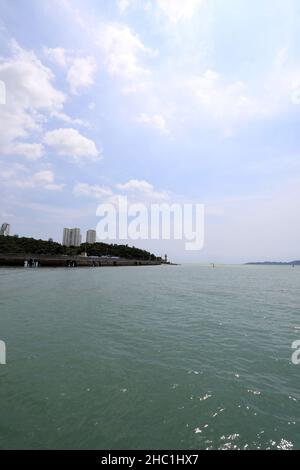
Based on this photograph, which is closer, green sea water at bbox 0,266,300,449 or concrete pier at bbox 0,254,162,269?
green sea water at bbox 0,266,300,449

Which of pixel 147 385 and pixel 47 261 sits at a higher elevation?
pixel 47 261

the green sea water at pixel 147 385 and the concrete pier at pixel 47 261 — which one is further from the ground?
the concrete pier at pixel 47 261

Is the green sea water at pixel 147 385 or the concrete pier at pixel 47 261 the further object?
the concrete pier at pixel 47 261

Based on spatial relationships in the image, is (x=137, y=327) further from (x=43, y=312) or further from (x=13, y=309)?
(x=13, y=309)

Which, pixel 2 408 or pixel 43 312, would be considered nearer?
pixel 2 408

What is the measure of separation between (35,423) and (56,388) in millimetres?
1976

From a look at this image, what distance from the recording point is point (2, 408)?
26.2 ft

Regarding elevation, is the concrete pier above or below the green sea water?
above

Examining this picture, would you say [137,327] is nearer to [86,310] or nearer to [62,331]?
[62,331]

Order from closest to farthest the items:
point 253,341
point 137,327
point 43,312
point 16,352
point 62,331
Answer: point 16,352 → point 253,341 → point 62,331 → point 137,327 → point 43,312

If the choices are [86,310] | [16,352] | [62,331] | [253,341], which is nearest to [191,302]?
[86,310]

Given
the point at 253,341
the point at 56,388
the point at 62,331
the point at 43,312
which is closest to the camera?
the point at 56,388

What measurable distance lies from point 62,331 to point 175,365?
8143mm

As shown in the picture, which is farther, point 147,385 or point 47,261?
point 47,261
